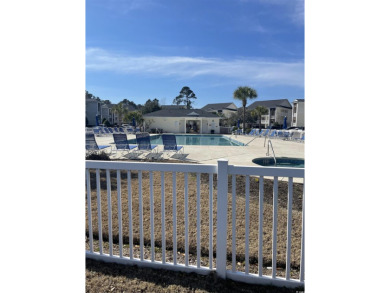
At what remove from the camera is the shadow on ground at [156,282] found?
7.08 feet

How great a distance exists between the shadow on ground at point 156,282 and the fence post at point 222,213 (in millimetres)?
131

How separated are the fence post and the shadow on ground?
13 cm

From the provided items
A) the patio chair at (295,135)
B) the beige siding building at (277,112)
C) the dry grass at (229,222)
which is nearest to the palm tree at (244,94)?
the beige siding building at (277,112)

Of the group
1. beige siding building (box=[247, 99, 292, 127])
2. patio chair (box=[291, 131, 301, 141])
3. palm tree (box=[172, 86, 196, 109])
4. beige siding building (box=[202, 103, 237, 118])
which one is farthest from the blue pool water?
palm tree (box=[172, 86, 196, 109])

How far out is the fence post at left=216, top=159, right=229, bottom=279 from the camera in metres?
2.10

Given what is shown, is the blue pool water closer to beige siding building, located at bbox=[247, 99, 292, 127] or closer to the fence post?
the fence post

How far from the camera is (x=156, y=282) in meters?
2.26

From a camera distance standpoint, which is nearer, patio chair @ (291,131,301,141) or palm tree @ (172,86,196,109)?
patio chair @ (291,131,301,141)

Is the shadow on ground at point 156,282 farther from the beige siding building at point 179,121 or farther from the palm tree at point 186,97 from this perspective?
the palm tree at point 186,97

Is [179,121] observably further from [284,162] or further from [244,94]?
[284,162]

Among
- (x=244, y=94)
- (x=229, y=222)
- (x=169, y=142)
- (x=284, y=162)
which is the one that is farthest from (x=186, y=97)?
(x=229, y=222)

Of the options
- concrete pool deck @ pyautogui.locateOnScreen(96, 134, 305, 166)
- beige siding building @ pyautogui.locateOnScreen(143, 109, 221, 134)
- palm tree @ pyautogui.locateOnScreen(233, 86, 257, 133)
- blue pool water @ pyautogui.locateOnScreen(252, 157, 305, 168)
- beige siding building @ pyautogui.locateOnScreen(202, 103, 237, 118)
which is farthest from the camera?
beige siding building @ pyautogui.locateOnScreen(202, 103, 237, 118)
